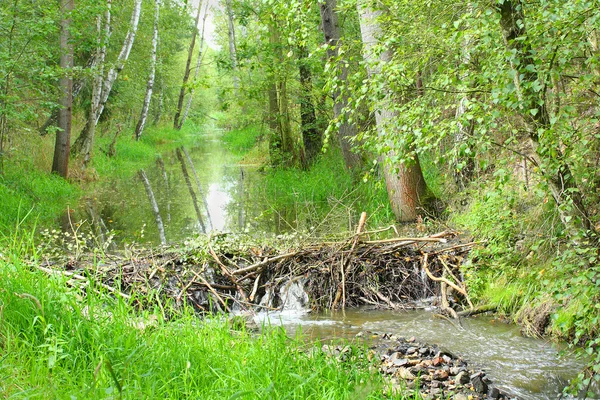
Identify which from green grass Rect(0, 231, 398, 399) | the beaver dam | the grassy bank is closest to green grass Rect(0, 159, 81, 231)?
the grassy bank

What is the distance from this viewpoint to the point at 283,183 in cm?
1386

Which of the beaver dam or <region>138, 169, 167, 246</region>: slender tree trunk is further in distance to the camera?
<region>138, 169, 167, 246</region>: slender tree trunk

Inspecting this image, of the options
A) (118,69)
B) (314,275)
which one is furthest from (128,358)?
(118,69)

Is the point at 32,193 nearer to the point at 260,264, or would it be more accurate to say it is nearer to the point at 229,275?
the point at 229,275

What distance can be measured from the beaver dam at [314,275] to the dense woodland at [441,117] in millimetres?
674

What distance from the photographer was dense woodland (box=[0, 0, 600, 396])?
3.70 meters

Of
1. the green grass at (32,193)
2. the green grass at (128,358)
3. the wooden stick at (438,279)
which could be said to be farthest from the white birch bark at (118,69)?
the green grass at (128,358)

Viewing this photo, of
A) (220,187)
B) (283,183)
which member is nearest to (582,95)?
(283,183)

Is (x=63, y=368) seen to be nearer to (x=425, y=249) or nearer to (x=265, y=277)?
(x=265, y=277)

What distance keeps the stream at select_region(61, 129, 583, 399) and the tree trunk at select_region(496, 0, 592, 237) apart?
3.63ft

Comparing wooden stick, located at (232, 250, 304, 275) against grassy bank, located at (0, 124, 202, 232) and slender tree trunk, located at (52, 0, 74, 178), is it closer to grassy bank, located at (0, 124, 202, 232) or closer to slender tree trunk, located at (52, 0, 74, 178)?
grassy bank, located at (0, 124, 202, 232)

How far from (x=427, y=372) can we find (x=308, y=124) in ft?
35.8

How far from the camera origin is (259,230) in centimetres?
998

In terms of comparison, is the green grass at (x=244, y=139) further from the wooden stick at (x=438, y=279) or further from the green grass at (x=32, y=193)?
the wooden stick at (x=438, y=279)
